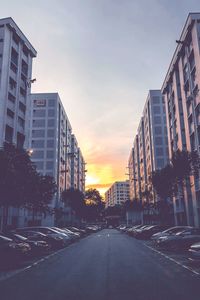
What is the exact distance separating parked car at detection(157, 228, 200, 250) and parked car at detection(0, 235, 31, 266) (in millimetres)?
9571

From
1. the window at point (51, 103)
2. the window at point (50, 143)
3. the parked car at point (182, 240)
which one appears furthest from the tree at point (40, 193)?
the window at point (51, 103)

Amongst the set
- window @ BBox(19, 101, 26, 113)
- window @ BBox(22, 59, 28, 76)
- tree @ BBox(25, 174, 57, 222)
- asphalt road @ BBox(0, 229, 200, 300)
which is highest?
window @ BBox(22, 59, 28, 76)

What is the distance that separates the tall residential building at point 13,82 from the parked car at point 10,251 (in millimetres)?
29057

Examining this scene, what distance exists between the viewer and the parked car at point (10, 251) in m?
11.9

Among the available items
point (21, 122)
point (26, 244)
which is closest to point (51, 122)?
point (21, 122)

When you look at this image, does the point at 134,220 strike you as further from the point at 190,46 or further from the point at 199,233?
the point at 199,233

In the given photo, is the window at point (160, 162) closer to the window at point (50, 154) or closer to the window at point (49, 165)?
the window at point (49, 165)

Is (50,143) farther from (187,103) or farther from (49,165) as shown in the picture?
(187,103)

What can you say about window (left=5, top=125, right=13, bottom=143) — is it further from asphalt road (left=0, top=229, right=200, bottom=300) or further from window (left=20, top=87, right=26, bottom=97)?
asphalt road (left=0, top=229, right=200, bottom=300)

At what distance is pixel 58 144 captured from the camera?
245ft

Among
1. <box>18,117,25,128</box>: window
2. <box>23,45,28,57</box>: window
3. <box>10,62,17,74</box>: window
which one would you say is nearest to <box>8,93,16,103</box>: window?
<box>18,117,25,128</box>: window

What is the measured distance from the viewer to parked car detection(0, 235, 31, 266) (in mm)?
11866

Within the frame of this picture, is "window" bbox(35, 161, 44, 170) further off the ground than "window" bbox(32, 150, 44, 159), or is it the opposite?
"window" bbox(32, 150, 44, 159)

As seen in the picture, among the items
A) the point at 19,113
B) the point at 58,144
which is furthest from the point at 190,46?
the point at 58,144
